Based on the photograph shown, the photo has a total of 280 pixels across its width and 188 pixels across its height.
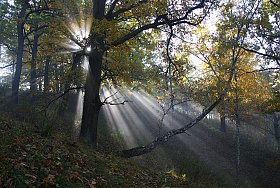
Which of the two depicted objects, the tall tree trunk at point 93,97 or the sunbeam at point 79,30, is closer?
the sunbeam at point 79,30

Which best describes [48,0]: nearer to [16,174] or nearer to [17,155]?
[17,155]

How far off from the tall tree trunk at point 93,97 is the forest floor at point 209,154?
464cm

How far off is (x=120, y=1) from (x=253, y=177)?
56.3 feet

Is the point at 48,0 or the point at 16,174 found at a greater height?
the point at 48,0

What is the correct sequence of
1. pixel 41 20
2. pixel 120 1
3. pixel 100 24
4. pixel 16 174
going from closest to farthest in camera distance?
pixel 16 174
pixel 100 24
pixel 120 1
pixel 41 20

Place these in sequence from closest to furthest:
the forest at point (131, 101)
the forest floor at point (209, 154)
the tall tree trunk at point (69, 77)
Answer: the forest at point (131, 101), the tall tree trunk at point (69, 77), the forest floor at point (209, 154)

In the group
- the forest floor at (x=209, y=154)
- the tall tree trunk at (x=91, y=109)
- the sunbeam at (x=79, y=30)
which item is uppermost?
the sunbeam at (x=79, y=30)

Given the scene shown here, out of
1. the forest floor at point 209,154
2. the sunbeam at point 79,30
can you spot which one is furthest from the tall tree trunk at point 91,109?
the forest floor at point 209,154

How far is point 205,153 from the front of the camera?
18.0 meters

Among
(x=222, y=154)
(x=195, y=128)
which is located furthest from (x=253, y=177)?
(x=195, y=128)

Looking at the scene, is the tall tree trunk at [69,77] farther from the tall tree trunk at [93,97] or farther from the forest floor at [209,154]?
the forest floor at [209,154]

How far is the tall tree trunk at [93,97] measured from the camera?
8688 mm

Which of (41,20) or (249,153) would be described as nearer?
(41,20)

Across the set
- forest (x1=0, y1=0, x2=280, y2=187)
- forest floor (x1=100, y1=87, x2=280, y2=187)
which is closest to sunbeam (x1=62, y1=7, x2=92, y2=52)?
forest (x1=0, y1=0, x2=280, y2=187)
